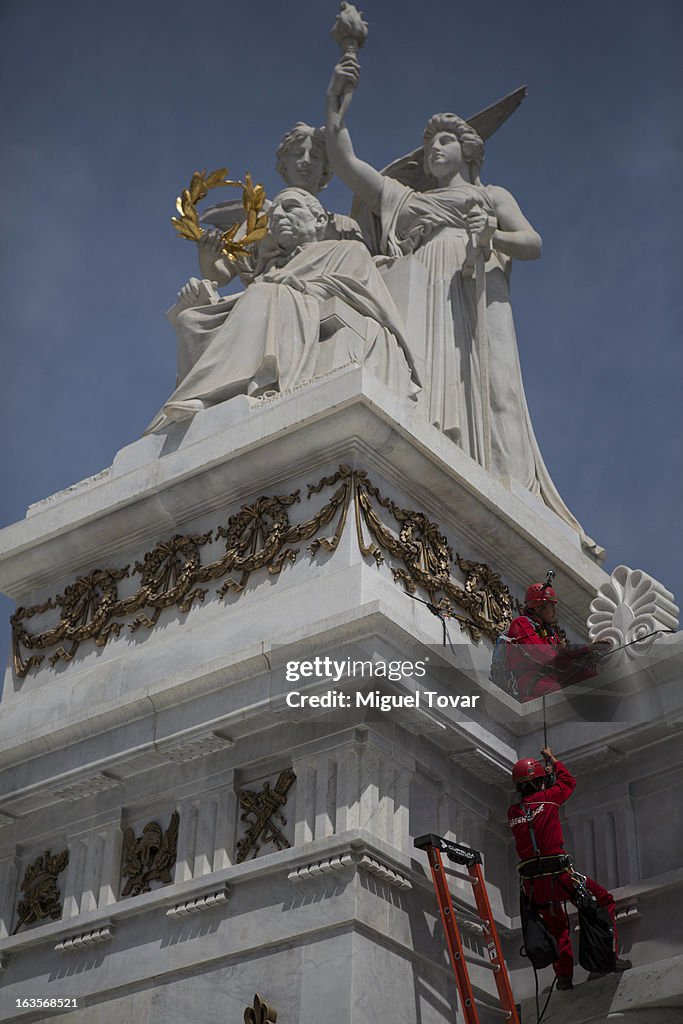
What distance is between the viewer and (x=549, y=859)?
11117 millimetres

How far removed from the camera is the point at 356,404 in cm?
1362

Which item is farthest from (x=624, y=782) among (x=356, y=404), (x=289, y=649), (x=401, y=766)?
(x=356, y=404)

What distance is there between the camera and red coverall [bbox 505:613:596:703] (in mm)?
12492

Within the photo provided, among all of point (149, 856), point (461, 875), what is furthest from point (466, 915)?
point (149, 856)

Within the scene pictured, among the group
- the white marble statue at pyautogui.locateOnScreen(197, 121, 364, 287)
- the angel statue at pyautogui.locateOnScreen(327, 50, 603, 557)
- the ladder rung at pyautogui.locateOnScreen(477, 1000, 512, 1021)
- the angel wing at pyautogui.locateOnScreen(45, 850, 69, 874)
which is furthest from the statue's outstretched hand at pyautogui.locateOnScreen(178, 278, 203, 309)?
the ladder rung at pyautogui.locateOnScreen(477, 1000, 512, 1021)

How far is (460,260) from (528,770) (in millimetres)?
7303

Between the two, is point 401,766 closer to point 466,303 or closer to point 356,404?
point 356,404

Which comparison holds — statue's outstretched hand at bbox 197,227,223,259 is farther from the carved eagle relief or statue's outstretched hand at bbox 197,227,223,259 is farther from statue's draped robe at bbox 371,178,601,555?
the carved eagle relief

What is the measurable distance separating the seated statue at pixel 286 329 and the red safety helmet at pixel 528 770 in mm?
4733

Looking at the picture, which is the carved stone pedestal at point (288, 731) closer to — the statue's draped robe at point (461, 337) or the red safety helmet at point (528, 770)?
the red safety helmet at point (528, 770)

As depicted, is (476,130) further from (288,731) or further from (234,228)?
(288,731)

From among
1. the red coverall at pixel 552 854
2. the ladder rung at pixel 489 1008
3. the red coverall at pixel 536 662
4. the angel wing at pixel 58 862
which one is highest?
the red coverall at pixel 536 662

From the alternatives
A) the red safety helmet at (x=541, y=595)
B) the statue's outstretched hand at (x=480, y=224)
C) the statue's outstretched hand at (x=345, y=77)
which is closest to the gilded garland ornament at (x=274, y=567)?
the red safety helmet at (x=541, y=595)

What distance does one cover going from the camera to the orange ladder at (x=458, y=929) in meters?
10.9
